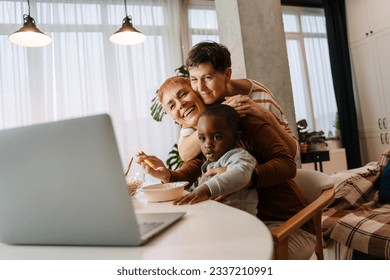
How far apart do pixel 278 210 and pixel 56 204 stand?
67 centimetres

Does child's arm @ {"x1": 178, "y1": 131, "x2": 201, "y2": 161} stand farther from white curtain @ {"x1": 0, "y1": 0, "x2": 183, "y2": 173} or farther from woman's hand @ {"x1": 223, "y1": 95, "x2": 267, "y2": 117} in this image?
white curtain @ {"x1": 0, "y1": 0, "x2": 183, "y2": 173}

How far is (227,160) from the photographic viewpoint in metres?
0.94

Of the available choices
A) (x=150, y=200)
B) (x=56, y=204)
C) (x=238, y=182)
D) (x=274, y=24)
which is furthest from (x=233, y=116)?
(x=274, y=24)

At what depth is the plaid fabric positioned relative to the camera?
145 centimetres

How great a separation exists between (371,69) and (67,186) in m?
4.48

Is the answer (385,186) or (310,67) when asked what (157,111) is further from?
(310,67)

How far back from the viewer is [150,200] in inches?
33.7

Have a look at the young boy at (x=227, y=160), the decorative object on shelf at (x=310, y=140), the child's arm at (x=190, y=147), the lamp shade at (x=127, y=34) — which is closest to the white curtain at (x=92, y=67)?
the lamp shade at (x=127, y=34)

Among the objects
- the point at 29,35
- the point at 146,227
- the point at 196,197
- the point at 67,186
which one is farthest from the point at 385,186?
the point at 29,35

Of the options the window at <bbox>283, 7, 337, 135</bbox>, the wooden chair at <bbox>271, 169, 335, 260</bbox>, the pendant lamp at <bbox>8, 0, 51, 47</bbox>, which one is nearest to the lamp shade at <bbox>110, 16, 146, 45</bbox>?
the pendant lamp at <bbox>8, 0, 51, 47</bbox>

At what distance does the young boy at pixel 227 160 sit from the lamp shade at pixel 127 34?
1662 mm

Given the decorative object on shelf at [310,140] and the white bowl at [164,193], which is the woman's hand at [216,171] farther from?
the decorative object on shelf at [310,140]

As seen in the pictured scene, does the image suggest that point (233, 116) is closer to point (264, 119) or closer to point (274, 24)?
point (264, 119)

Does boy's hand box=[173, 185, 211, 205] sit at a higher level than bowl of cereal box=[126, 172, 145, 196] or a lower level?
lower
